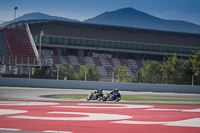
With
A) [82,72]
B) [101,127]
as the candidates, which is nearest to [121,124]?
[101,127]

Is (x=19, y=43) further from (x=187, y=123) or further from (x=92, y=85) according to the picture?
(x=187, y=123)

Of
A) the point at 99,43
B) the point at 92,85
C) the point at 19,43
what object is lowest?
the point at 92,85

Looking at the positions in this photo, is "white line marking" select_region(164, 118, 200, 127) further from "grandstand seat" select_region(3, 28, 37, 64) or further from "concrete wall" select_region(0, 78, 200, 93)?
"grandstand seat" select_region(3, 28, 37, 64)

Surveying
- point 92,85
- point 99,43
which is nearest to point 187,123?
point 92,85

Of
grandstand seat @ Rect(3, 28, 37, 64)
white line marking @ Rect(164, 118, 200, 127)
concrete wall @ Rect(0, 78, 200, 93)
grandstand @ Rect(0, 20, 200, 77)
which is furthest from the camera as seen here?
grandstand @ Rect(0, 20, 200, 77)

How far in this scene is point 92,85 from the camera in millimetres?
37688

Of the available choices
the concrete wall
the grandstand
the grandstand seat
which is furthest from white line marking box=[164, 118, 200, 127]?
the grandstand

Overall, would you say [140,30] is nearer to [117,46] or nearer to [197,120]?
[117,46]

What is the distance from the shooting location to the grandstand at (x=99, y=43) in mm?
63031

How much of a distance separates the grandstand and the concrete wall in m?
20.3

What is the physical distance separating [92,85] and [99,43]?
101 ft

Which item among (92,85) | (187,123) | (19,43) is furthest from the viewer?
(19,43)

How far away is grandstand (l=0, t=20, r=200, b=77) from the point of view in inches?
2482

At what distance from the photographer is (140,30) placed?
7262 centimetres
